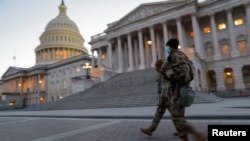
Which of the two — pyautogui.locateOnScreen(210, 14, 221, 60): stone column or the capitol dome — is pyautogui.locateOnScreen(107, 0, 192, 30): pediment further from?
the capitol dome

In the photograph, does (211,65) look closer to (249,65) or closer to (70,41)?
(249,65)

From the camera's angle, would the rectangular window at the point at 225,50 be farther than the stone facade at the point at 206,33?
Yes

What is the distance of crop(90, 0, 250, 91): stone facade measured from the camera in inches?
1436

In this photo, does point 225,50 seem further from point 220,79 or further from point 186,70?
point 186,70

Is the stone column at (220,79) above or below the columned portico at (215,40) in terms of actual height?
below

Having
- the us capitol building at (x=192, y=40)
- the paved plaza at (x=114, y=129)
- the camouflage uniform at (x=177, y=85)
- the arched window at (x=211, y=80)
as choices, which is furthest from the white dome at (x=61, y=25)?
the camouflage uniform at (x=177, y=85)

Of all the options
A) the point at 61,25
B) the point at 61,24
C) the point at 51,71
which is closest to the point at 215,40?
the point at 51,71

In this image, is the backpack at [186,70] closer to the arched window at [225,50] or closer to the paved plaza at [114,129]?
the paved plaza at [114,129]

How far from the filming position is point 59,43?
100 metres

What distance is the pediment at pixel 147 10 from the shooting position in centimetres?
4224

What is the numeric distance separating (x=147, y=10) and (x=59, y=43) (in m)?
66.0

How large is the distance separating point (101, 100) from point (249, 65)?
91.9 feet

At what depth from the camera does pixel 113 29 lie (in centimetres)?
5016

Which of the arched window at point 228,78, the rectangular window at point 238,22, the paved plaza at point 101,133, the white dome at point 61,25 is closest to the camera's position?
the paved plaza at point 101,133
